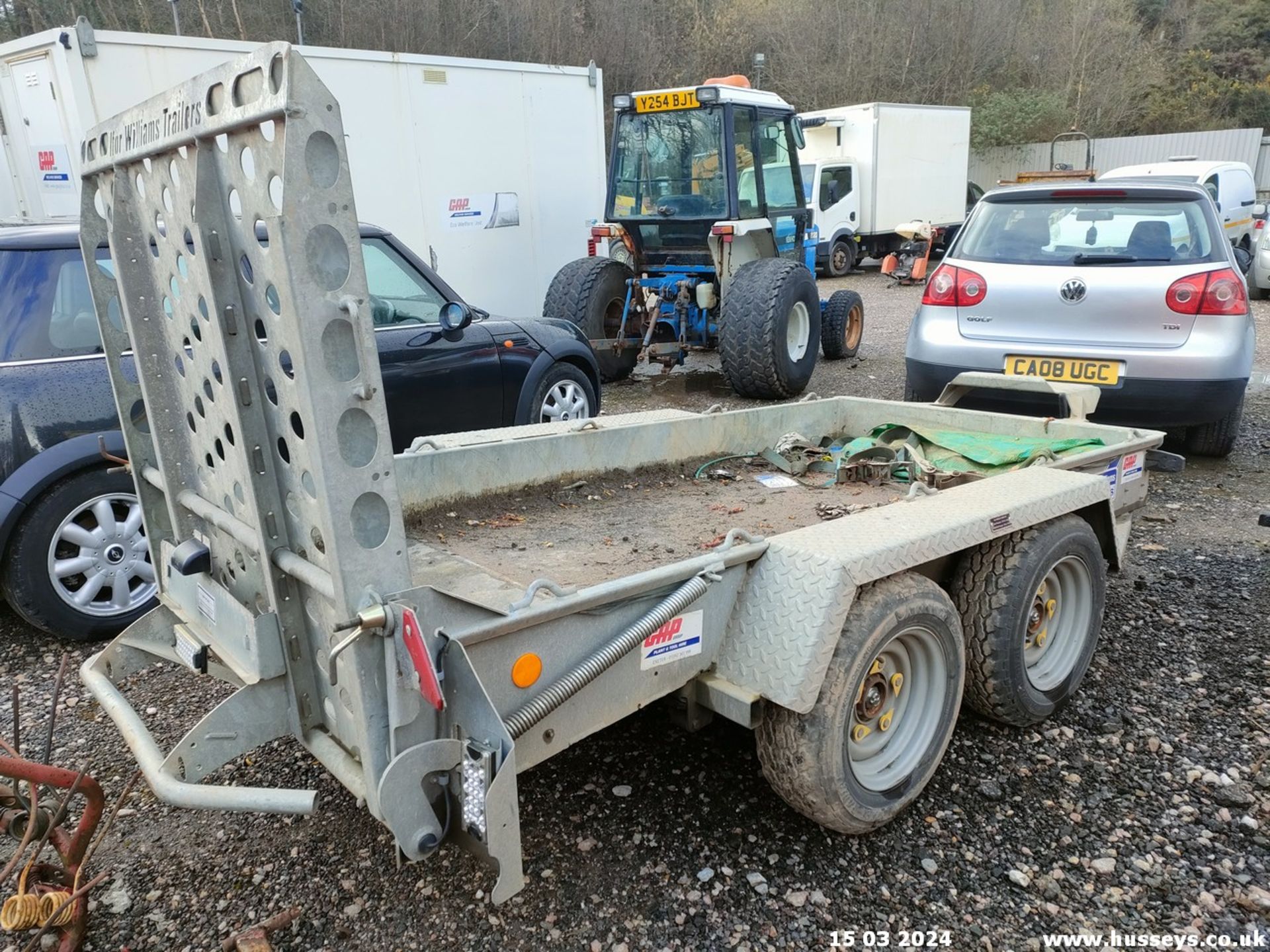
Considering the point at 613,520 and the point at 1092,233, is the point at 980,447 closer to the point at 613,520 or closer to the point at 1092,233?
the point at 613,520

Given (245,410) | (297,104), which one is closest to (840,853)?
(245,410)

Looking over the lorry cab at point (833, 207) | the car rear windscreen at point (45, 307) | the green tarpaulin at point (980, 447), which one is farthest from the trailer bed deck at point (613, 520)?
the lorry cab at point (833, 207)

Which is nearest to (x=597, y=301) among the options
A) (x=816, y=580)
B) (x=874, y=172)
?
(x=816, y=580)

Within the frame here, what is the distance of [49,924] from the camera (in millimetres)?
2129

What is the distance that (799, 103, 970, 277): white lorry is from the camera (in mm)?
18688

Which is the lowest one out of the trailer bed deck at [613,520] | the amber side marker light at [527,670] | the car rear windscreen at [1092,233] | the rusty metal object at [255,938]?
the rusty metal object at [255,938]

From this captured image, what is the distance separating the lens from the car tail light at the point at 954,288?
19.3 feet

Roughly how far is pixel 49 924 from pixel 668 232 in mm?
7938

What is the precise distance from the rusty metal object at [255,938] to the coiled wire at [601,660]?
35.6 inches

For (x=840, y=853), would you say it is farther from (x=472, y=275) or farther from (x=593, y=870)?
(x=472, y=275)

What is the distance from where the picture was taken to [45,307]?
3859 mm

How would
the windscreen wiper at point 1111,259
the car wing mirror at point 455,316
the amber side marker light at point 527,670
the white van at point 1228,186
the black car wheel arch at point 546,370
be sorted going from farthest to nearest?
the white van at point 1228,186 < the black car wheel arch at point 546,370 < the windscreen wiper at point 1111,259 < the car wing mirror at point 455,316 < the amber side marker light at point 527,670

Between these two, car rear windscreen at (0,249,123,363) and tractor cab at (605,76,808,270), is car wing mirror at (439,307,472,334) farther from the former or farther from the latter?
tractor cab at (605,76,808,270)

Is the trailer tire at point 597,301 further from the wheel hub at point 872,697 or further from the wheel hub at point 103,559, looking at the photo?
the wheel hub at point 872,697
